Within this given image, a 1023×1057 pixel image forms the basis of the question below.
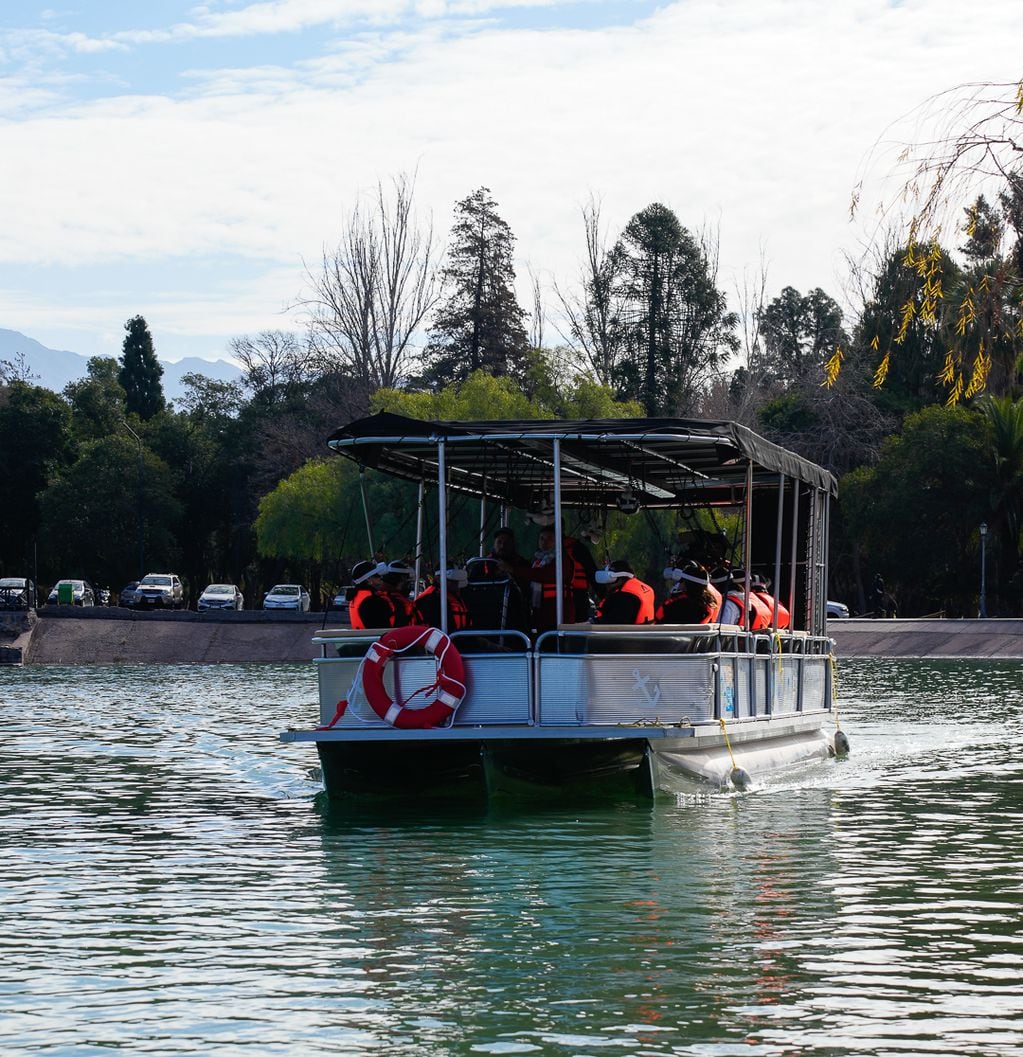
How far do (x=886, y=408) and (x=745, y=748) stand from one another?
59.7 m

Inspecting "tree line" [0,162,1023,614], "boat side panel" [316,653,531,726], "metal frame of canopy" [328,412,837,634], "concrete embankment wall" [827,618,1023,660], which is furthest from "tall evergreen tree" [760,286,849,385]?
"boat side panel" [316,653,531,726]

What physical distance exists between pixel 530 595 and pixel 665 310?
208 feet

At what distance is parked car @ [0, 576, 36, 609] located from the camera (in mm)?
61344

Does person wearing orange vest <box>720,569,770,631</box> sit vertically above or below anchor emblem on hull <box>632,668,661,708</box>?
above

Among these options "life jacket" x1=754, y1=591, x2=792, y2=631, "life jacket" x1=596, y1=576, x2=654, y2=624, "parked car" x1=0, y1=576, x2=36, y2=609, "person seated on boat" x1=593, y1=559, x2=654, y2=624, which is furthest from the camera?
"parked car" x1=0, y1=576, x2=36, y2=609

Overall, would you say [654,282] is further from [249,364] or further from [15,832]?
[15,832]

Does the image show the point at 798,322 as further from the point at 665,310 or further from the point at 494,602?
the point at 494,602

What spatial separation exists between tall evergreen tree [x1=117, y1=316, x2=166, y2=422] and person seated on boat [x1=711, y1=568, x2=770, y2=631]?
300 feet

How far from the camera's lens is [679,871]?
13203 mm

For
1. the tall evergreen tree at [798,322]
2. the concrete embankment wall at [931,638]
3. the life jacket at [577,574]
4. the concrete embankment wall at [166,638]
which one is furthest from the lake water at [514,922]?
the tall evergreen tree at [798,322]

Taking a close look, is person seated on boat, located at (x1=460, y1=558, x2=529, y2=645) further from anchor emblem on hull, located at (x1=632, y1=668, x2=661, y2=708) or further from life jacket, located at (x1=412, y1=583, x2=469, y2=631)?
anchor emblem on hull, located at (x1=632, y1=668, x2=661, y2=708)

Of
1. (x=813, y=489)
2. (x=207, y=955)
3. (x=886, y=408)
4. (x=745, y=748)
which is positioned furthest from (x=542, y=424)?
(x=886, y=408)

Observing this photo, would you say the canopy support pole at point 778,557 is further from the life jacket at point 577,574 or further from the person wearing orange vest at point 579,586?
the life jacket at point 577,574

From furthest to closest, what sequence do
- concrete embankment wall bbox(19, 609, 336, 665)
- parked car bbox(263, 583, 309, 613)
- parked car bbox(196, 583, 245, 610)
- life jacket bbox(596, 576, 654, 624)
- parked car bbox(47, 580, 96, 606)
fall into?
parked car bbox(47, 580, 96, 606) < parked car bbox(196, 583, 245, 610) < parked car bbox(263, 583, 309, 613) < concrete embankment wall bbox(19, 609, 336, 665) < life jacket bbox(596, 576, 654, 624)
